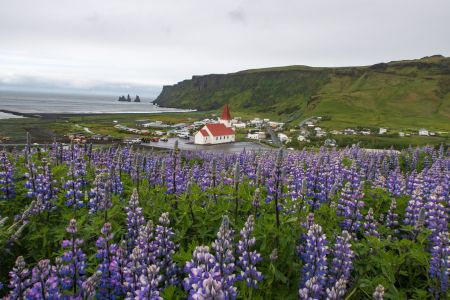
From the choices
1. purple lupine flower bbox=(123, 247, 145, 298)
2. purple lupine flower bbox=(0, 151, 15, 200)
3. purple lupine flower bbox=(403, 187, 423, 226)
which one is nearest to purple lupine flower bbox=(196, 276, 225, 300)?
purple lupine flower bbox=(123, 247, 145, 298)

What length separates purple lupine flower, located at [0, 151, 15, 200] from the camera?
7.91 metres

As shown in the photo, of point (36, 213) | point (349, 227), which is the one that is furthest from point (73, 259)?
point (349, 227)

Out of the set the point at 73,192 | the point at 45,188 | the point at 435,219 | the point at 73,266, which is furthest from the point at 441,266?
the point at 45,188

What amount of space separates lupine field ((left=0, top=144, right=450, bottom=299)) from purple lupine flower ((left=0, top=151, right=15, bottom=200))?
1.2 inches

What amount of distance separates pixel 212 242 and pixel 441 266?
376 centimetres

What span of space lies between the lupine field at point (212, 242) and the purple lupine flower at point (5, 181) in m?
0.03

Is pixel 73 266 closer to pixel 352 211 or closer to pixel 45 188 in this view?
pixel 45 188

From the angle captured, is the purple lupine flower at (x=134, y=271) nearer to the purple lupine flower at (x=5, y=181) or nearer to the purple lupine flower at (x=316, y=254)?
the purple lupine flower at (x=316, y=254)

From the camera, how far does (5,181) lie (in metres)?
7.94

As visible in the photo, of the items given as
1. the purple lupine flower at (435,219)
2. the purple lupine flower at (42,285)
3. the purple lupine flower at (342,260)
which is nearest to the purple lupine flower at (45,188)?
the purple lupine flower at (42,285)

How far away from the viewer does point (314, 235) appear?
5148 millimetres

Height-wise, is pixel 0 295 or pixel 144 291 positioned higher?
pixel 144 291

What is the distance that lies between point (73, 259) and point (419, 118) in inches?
7272

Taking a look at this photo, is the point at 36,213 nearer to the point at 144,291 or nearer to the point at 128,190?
the point at 128,190
